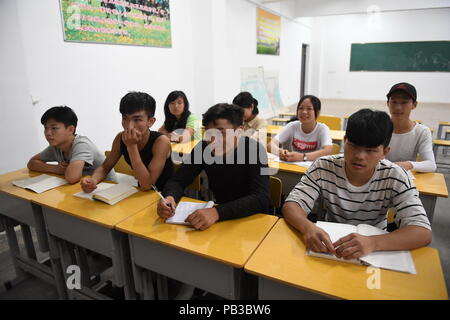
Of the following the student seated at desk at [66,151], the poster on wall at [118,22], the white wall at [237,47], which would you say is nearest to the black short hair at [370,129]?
the student seated at desk at [66,151]

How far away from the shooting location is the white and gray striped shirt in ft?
4.08

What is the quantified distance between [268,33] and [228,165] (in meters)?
6.17

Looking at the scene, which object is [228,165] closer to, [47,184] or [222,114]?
[222,114]

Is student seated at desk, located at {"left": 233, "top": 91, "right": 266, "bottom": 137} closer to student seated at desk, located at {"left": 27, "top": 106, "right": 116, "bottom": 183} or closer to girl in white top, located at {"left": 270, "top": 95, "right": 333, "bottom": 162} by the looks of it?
girl in white top, located at {"left": 270, "top": 95, "right": 333, "bottom": 162}

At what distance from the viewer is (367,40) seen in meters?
10.0

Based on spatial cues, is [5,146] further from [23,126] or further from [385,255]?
[385,255]

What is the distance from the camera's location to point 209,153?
1.65 metres

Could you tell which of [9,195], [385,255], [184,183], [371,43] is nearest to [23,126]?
[9,195]

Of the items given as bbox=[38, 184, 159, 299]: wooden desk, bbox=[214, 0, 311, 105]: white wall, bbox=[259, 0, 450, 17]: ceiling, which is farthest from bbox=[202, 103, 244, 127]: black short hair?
bbox=[259, 0, 450, 17]: ceiling

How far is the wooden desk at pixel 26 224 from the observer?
1.71 metres

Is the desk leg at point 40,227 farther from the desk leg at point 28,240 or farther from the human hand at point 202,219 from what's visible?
the human hand at point 202,219

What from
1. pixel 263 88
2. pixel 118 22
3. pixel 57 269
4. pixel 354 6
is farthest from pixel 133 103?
pixel 354 6

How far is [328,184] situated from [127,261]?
102cm

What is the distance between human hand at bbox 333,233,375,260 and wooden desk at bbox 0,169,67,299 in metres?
1.52
